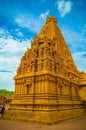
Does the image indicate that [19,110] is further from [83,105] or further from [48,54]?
[83,105]

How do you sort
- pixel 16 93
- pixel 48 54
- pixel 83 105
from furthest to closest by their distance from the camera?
1. pixel 83 105
2. pixel 16 93
3. pixel 48 54

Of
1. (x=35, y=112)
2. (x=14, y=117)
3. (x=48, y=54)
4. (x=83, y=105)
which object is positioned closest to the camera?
(x=35, y=112)

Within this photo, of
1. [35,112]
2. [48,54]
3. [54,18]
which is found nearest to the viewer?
[35,112]

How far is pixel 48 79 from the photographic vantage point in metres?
16.6

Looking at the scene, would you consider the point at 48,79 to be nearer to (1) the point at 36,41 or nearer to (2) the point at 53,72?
(2) the point at 53,72

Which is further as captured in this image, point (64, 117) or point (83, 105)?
point (83, 105)

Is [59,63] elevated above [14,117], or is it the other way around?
[59,63]

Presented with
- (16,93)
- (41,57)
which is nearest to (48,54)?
(41,57)

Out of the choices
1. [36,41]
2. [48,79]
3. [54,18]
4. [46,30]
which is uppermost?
[54,18]

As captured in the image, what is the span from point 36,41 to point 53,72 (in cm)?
514

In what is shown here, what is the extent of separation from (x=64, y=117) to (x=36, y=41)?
9.79m

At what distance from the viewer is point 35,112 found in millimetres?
15586

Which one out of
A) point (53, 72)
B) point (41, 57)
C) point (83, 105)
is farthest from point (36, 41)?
point (83, 105)

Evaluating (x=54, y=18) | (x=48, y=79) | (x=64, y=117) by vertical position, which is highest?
(x=54, y=18)
